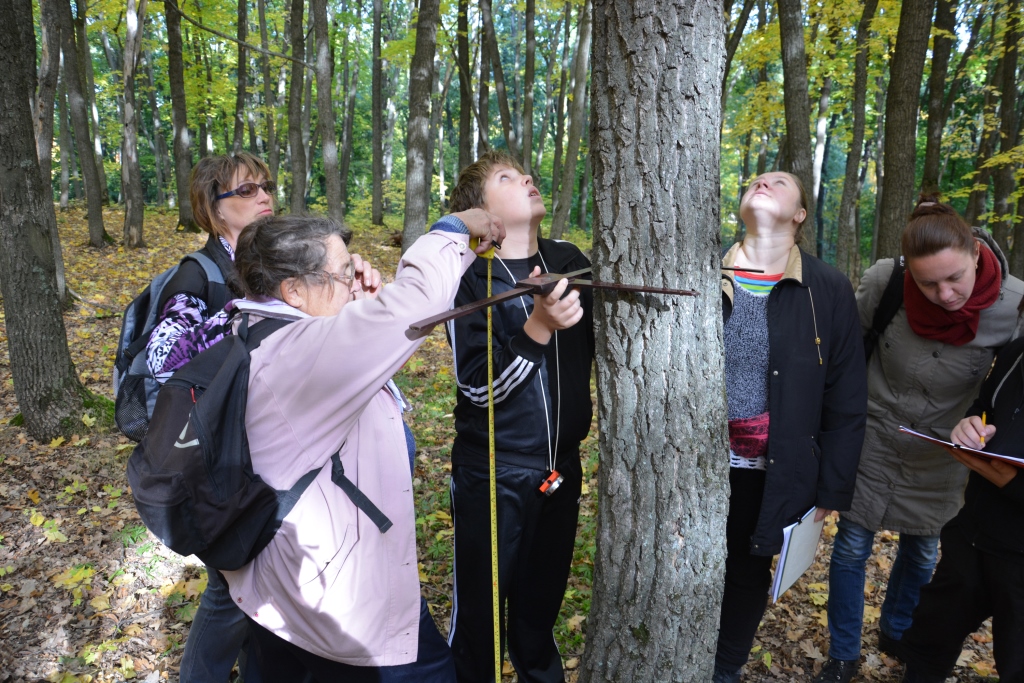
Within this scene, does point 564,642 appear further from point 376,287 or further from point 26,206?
point 26,206

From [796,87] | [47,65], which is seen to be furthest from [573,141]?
[47,65]

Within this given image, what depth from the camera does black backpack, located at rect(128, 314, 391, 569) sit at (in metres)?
1.68

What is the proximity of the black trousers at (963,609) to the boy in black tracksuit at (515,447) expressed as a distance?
1.55 meters

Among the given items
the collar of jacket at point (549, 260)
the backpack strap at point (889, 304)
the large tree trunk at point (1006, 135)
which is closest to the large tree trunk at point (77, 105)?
the collar of jacket at point (549, 260)

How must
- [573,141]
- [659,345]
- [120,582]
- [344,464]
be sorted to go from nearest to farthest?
1. [344,464]
2. [659,345]
3. [120,582]
4. [573,141]

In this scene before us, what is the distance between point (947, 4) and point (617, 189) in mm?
9965

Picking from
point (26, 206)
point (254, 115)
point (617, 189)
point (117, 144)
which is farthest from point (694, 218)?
point (117, 144)

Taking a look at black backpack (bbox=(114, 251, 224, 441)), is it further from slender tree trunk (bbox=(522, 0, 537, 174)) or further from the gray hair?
slender tree trunk (bbox=(522, 0, 537, 174))

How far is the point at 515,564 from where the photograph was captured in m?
2.62

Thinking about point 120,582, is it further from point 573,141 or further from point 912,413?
point 573,141

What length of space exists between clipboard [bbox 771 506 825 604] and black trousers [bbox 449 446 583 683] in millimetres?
802

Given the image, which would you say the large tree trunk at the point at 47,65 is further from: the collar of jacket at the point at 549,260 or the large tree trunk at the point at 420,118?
the collar of jacket at the point at 549,260

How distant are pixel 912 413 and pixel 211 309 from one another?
120 inches

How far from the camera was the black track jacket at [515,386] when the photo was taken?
244 centimetres
